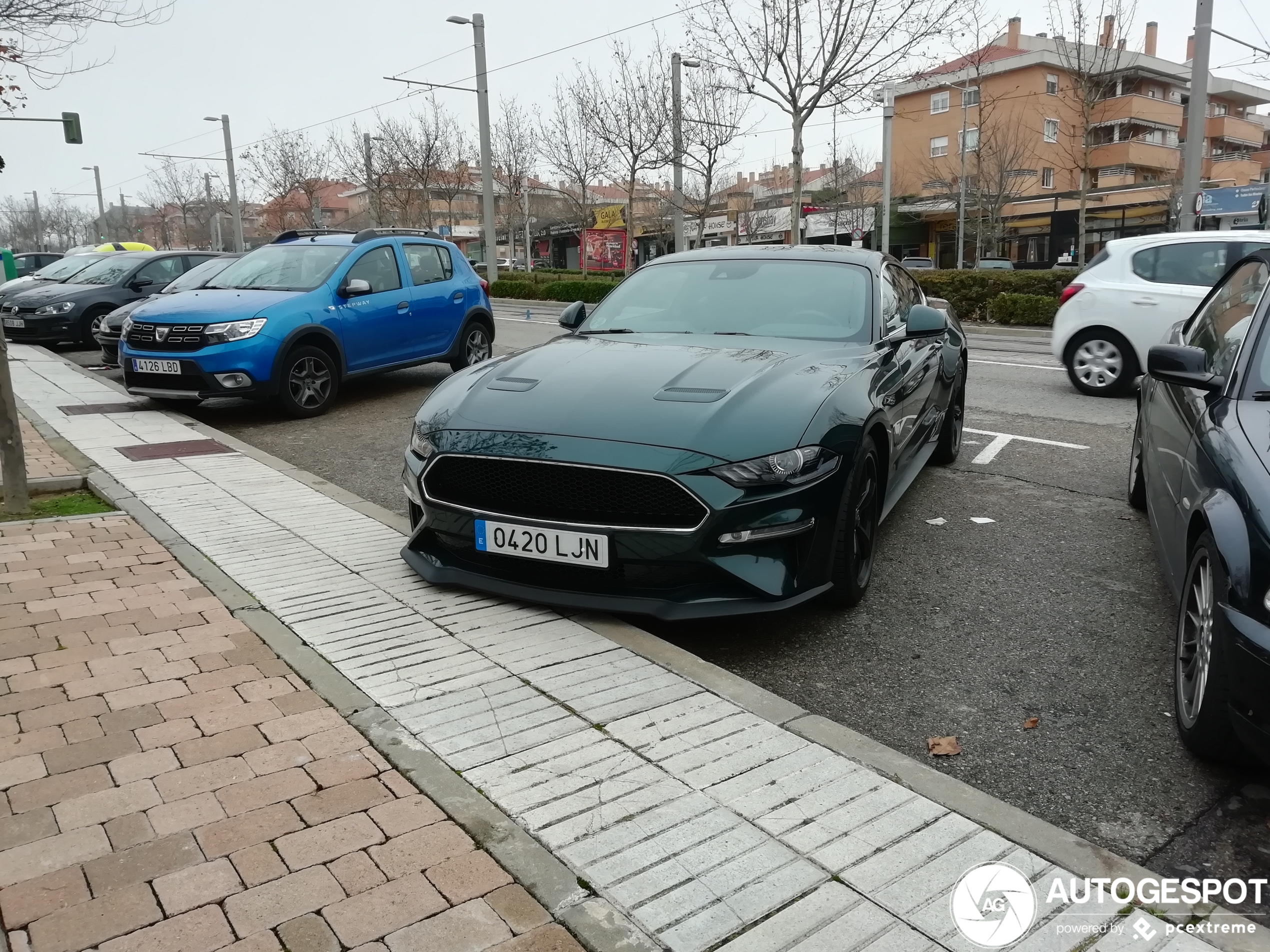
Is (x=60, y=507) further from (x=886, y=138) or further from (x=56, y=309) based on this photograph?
(x=886, y=138)

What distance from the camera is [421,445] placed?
4.35 metres

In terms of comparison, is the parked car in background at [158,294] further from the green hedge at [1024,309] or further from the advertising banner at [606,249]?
the advertising banner at [606,249]

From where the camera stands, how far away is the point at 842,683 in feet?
12.2

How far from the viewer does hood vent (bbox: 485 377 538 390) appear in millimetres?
4398

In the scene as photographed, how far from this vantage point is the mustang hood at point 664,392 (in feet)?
12.7

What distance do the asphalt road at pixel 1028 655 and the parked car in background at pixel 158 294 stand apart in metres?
4.53

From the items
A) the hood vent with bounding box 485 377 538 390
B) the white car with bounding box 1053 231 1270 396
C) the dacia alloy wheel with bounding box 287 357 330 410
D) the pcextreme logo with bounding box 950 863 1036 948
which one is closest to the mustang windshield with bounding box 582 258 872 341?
the hood vent with bounding box 485 377 538 390

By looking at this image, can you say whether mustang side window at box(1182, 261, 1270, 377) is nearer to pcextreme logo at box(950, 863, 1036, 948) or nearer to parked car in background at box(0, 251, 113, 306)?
pcextreme logo at box(950, 863, 1036, 948)

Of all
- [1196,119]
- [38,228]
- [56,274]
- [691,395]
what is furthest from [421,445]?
[38,228]

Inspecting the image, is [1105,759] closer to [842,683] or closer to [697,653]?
[842,683]

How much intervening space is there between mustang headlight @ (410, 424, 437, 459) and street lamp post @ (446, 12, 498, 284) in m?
24.8

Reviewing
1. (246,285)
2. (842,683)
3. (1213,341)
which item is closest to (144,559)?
(842,683)

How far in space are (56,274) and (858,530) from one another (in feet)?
56.9

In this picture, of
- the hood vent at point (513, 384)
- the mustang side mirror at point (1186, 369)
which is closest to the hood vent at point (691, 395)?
the hood vent at point (513, 384)
